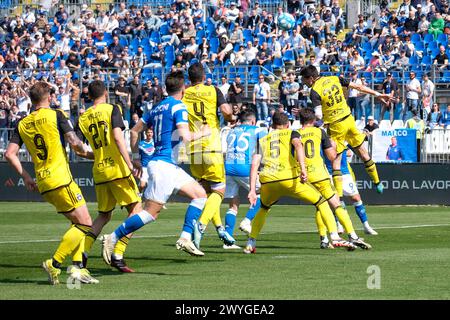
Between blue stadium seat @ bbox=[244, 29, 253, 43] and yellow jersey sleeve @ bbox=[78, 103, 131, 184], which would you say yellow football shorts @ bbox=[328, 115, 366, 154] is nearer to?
yellow jersey sleeve @ bbox=[78, 103, 131, 184]

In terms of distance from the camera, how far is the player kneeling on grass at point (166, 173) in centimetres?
1354

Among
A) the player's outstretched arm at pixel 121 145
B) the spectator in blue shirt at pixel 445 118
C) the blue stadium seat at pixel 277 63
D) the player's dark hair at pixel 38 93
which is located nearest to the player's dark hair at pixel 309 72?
the player's outstretched arm at pixel 121 145

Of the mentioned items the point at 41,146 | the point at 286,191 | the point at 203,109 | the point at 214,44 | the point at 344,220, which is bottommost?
the point at 214,44

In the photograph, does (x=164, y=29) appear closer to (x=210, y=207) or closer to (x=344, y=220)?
(x=344, y=220)

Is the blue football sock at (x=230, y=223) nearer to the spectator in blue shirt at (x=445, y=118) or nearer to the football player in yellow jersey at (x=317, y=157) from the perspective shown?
the football player in yellow jersey at (x=317, y=157)

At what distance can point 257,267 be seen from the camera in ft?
46.1

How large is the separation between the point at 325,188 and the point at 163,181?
378 centimetres

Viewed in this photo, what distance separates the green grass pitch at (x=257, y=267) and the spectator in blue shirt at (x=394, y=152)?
8.59 meters

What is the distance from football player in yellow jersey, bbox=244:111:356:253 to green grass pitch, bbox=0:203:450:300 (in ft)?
1.84

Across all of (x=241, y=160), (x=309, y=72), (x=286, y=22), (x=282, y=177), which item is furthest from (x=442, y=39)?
(x=282, y=177)

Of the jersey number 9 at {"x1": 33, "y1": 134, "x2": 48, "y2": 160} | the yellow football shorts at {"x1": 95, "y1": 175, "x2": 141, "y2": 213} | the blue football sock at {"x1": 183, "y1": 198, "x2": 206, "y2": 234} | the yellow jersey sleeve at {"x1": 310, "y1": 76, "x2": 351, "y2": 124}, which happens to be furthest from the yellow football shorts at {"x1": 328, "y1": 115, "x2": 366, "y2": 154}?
the jersey number 9 at {"x1": 33, "y1": 134, "x2": 48, "y2": 160}

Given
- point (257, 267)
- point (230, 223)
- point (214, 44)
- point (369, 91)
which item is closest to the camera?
point (257, 267)
